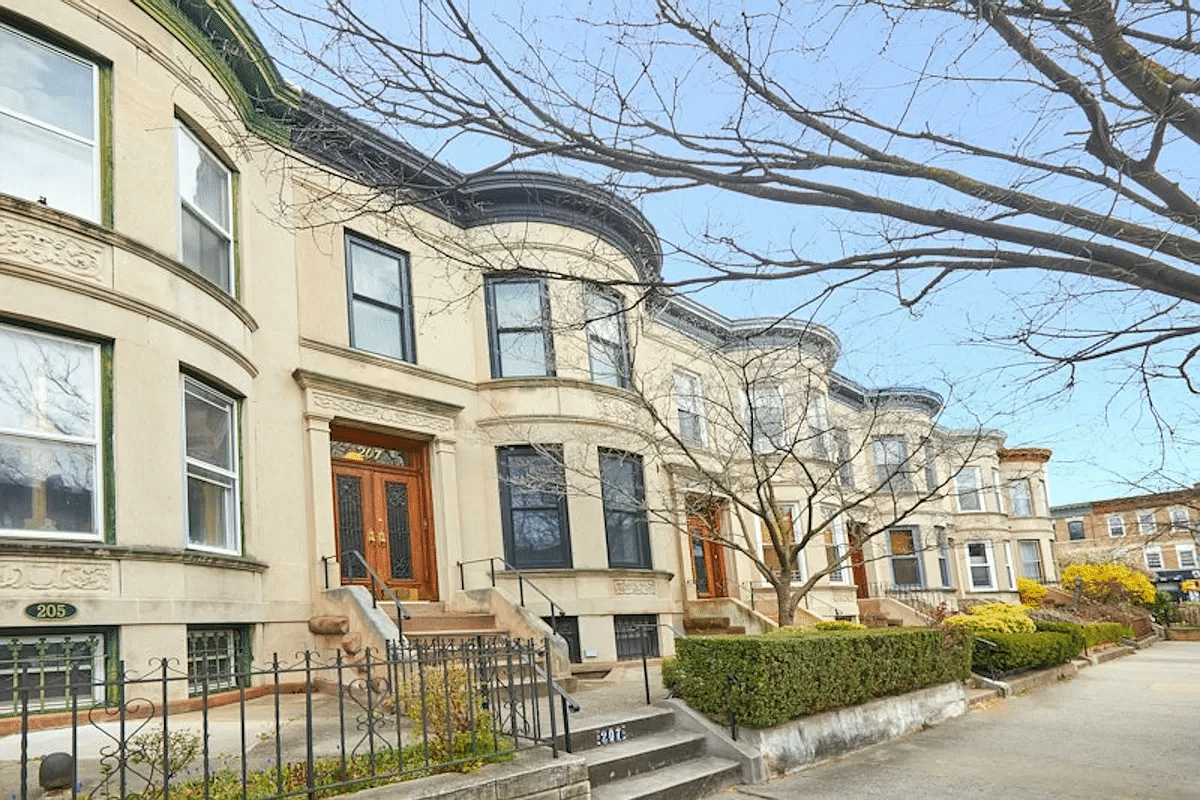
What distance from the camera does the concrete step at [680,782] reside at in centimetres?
715

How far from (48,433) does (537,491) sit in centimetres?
719

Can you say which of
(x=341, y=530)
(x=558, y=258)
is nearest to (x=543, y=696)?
(x=341, y=530)

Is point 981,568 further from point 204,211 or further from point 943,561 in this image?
point 204,211

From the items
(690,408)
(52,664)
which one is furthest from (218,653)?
(690,408)

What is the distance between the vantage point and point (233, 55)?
11141mm

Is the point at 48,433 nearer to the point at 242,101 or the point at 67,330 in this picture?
the point at 67,330

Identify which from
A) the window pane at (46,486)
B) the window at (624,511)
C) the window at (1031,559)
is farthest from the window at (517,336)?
the window at (1031,559)

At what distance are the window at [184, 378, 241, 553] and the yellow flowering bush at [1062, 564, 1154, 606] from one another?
29.7 metres

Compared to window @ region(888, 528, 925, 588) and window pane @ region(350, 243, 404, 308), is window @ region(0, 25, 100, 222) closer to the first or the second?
window pane @ region(350, 243, 404, 308)

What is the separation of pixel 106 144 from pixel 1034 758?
10736 mm

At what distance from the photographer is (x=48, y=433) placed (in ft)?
27.0

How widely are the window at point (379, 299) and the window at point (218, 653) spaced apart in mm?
4373

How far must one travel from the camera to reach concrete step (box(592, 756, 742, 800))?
23.5 ft

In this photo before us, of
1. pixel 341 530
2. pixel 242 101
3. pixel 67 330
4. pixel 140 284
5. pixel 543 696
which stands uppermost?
pixel 242 101
